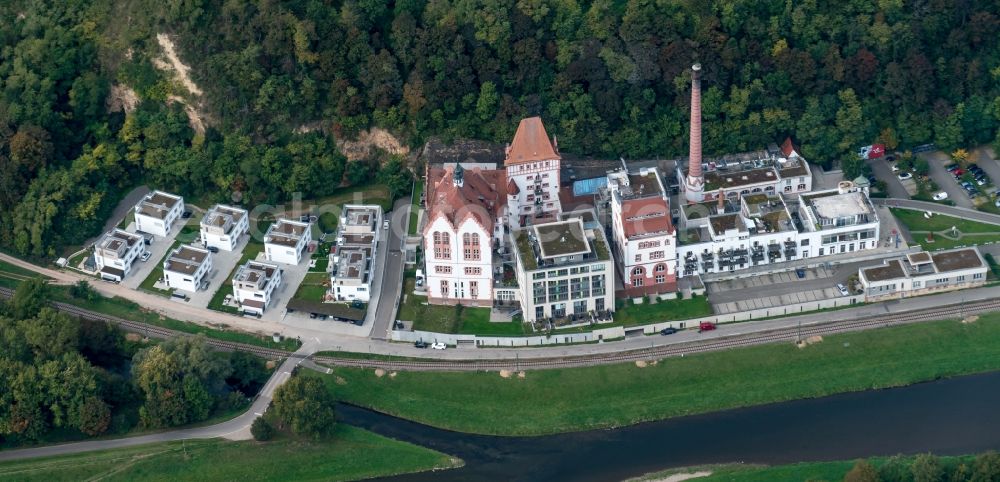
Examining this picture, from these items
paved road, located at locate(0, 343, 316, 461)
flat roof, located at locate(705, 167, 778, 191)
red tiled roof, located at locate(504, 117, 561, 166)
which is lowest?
paved road, located at locate(0, 343, 316, 461)

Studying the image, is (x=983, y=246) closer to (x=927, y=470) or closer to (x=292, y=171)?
(x=927, y=470)

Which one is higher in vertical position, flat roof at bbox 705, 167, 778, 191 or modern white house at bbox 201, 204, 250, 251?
flat roof at bbox 705, 167, 778, 191

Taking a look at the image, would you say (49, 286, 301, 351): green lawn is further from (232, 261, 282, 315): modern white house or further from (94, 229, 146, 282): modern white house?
(232, 261, 282, 315): modern white house

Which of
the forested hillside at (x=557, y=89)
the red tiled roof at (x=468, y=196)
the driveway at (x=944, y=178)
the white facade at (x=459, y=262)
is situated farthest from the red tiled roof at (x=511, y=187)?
the driveway at (x=944, y=178)

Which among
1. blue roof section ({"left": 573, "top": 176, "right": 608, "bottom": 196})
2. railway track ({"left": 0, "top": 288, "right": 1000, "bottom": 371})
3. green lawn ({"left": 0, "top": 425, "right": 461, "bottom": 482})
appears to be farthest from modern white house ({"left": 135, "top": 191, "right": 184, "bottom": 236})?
blue roof section ({"left": 573, "top": 176, "right": 608, "bottom": 196})

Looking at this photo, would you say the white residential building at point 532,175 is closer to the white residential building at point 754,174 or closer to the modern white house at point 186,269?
the white residential building at point 754,174
